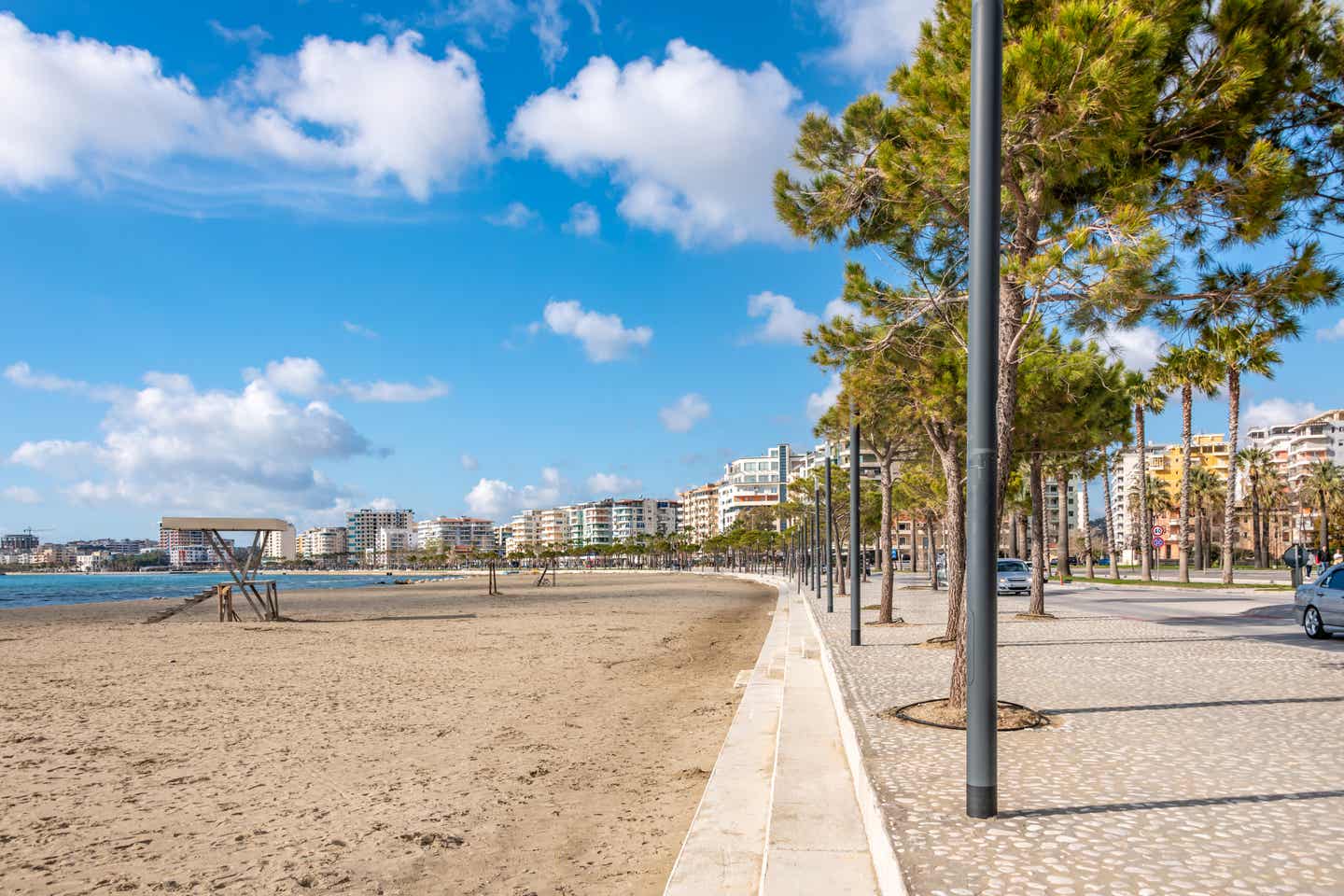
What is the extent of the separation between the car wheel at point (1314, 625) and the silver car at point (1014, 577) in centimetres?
1634

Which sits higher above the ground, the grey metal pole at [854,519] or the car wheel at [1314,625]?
the grey metal pole at [854,519]

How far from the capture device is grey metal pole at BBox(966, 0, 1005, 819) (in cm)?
501

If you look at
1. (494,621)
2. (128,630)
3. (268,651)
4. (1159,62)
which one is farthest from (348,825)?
(128,630)

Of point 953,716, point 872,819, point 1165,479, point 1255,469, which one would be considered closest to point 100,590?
point 953,716

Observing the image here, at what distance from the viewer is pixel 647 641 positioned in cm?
2095

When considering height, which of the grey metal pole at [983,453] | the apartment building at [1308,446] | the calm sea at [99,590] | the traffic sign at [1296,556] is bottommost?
the calm sea at [99,590]

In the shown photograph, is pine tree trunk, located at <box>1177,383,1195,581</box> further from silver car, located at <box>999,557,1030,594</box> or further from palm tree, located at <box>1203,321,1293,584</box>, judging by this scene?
palm tree, located at <box>1203,321,1293,584</box>

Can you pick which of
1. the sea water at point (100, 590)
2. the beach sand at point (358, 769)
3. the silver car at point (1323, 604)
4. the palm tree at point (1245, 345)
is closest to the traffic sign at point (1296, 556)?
the silver car at point (1323, 604)

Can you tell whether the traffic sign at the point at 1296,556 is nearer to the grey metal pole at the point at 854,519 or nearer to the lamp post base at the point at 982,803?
the grey metal pole at the point at 854,519

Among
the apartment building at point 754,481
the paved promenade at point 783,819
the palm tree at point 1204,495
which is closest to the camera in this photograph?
the paved promenade at point 783,819

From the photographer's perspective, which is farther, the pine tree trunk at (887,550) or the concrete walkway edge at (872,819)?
the pine tree trunk at (887,550)

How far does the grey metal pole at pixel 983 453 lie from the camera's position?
501 centimetres

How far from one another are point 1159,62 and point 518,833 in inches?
313

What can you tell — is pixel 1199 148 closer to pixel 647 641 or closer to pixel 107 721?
pixel 107 721
